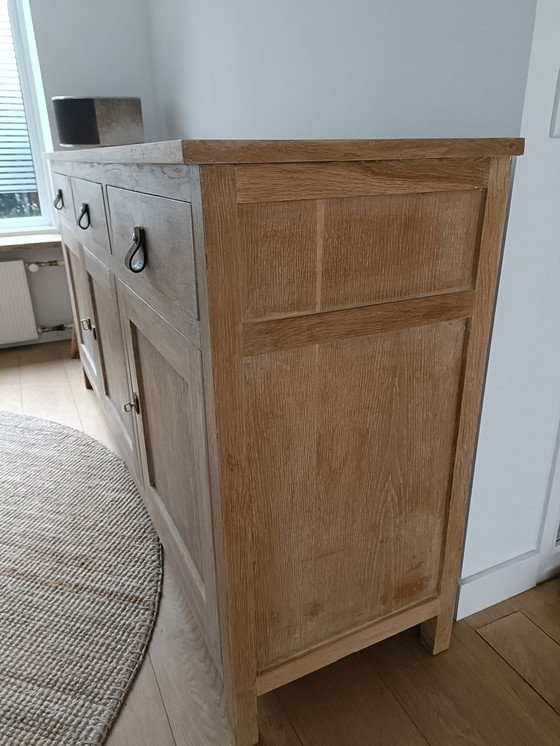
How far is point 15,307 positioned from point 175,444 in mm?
2038

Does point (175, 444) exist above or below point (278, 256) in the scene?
below

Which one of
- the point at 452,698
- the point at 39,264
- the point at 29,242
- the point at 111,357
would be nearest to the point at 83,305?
the point at 111,357

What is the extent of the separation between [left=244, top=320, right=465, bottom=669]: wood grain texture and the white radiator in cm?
227

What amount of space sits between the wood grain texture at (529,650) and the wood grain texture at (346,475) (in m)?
0.24

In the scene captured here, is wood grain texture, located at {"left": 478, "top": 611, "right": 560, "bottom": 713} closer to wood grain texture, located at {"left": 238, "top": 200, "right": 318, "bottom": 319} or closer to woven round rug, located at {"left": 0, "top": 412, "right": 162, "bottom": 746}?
woven round rug, located at {"left": 0, "top": 412, "right": 162, "bottom": 746}

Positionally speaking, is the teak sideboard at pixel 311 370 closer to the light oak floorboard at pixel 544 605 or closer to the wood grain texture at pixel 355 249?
the wood grain texture at pixel 355 249

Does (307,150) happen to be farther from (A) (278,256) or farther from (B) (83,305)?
(B) (83,305)

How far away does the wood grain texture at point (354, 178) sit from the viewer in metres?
0.62

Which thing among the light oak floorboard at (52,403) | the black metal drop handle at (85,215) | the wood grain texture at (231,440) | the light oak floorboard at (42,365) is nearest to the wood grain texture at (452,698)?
the wood grain texture at (231,440)

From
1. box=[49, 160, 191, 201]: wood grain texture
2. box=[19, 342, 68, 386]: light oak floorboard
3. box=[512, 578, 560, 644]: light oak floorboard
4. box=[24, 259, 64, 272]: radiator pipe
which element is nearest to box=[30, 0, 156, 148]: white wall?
box=[24, 259, 64, 272]: radiator pipe

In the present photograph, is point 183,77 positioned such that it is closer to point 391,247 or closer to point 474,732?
point 391,247

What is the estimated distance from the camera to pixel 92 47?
2.40 m

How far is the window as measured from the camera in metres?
2.59

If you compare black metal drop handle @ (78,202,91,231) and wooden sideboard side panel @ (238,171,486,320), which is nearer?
wooden sideboard side panel @ (238,171,486,320)
